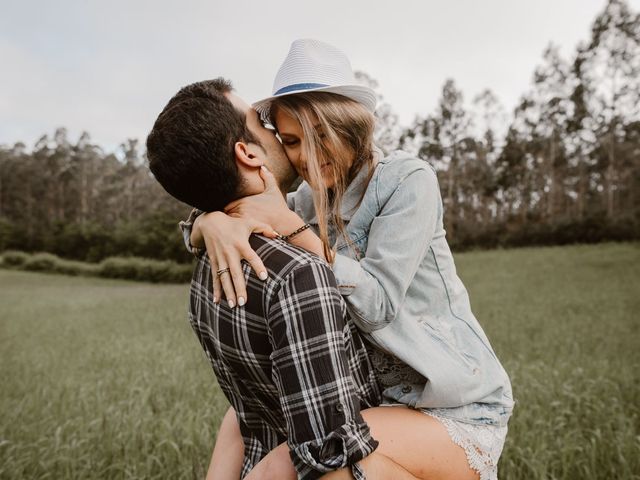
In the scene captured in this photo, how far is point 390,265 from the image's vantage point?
136 centimetres

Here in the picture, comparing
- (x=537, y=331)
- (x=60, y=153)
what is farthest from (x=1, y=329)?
(x=60, y=153)

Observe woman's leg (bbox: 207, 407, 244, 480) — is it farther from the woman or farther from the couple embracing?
the woman

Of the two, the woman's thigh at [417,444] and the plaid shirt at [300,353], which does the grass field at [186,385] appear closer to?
the woman's thigh at [417,444]

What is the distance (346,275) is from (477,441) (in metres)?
0.60

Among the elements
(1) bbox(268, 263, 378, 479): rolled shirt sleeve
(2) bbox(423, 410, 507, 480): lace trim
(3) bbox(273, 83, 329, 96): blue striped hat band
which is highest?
(3) bbox(273, 83, 329, 96): blue striped hat band

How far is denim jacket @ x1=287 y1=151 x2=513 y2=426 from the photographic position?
135 centimetres

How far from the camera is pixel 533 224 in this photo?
2995 cm

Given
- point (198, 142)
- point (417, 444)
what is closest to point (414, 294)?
point (417, 444)

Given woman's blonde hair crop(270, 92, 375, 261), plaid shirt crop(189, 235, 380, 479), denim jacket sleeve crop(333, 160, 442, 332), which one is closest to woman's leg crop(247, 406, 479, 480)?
plaid shirt crop(189, 235, 380, 479)

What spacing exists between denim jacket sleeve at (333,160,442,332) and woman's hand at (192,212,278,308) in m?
0.21

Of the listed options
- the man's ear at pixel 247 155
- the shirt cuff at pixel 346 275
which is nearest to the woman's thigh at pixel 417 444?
the shirt cuff at pixel 346 275

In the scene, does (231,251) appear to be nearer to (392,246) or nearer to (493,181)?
(392,246)

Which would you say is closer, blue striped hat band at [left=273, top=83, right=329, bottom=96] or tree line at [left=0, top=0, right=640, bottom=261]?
blue striped hat band at [left=273, top=83, right=329, bottom=96]

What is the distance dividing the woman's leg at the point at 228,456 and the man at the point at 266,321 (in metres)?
Result: 0.06
